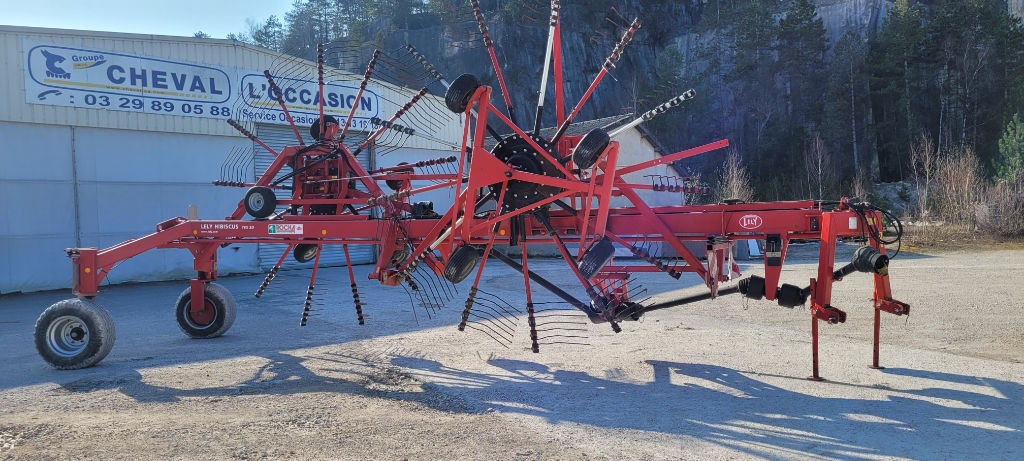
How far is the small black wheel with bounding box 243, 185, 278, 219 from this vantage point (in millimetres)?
8664

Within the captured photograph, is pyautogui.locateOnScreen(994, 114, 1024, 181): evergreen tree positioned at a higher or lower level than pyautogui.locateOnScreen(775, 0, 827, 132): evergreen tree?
lower

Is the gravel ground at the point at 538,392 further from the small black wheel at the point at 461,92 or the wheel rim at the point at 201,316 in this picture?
the small black wheel at the point at 461,92

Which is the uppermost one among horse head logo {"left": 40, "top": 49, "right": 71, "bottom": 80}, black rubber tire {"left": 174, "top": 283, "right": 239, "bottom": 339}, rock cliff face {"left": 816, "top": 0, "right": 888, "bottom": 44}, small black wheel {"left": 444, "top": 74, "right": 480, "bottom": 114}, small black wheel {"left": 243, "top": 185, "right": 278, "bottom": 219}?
→ rock cliff face {"left": 816, "top": 0, "right": 888, "bottom": 44}

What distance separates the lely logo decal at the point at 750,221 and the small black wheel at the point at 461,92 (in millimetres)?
2653

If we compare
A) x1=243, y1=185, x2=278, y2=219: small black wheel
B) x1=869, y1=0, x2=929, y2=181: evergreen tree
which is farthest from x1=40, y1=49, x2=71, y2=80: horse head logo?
x1=869, y1=0, x2=929, y2=181: evergreen tree

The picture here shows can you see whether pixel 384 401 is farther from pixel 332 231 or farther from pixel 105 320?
pixel 105 320

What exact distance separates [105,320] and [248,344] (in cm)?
180

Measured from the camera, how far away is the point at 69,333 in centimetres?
836

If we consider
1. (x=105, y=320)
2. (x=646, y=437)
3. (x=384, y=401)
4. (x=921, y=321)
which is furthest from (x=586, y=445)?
(x=921, y=321)

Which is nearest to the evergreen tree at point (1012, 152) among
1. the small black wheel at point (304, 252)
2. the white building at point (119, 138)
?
the white building at point (119, 138)

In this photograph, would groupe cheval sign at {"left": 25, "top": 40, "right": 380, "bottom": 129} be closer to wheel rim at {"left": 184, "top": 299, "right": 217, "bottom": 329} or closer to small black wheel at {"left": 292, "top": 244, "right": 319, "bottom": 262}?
wheel rim at {"left": 184, "top": 299, "right": 217, "bottom": 329}

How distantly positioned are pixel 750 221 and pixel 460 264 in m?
2.62

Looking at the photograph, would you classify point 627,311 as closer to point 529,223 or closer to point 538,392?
A: point 538,392

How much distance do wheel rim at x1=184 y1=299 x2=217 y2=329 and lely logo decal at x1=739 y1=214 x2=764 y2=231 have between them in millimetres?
7018
